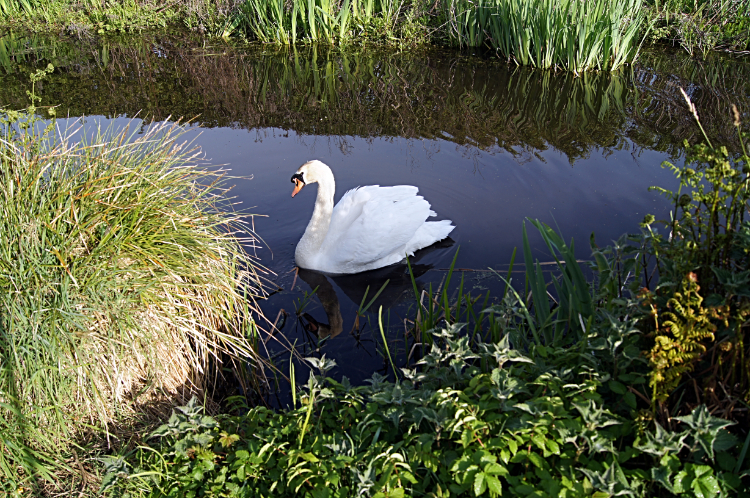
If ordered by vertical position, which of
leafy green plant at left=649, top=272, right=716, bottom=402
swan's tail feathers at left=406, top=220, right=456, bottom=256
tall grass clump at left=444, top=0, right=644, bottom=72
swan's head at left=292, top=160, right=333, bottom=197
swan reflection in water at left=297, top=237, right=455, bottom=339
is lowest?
swan reflection in water at left=297, top=237, right=455, bottom=339

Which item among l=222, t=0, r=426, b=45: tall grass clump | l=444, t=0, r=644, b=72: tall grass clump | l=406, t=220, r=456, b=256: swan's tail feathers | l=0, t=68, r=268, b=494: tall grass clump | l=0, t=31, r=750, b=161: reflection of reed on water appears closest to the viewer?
l=0, t=68, r=268, b=494: tall grass clump

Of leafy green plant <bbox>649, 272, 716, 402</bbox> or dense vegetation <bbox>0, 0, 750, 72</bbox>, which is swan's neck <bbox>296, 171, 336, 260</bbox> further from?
dense vegetation <bbox>0, 0, 750, 72</bbox>

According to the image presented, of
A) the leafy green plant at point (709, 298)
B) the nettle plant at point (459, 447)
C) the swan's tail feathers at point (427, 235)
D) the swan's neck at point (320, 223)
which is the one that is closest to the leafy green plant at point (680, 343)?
the leafy green plant at point (709, 298)

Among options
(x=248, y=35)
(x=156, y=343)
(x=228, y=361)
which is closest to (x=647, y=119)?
(x=228, y=361)

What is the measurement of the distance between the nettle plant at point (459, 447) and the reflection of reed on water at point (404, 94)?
5371 millimetres

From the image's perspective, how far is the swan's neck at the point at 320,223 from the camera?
17.6 ft

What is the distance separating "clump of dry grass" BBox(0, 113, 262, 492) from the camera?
277cm

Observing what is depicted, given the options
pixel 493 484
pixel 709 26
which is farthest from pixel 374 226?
pixel 709 26

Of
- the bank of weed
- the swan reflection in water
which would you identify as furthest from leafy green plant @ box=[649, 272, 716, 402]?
the bank of weed

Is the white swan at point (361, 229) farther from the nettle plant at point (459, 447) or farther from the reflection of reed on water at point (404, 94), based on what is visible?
the reflection of reed on water at point (404, 94)

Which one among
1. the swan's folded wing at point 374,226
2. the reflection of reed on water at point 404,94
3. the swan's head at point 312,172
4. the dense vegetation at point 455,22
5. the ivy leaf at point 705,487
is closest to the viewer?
the ivy leaf at point 705,487

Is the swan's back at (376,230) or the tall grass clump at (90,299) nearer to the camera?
the tall grass clump at (90,299)

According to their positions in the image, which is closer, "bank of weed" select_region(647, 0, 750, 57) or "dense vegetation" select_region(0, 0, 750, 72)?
"dense vegetation" select_region(0, 0, 750, 72)

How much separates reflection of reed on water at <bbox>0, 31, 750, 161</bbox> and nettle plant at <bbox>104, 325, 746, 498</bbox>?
211 inches
